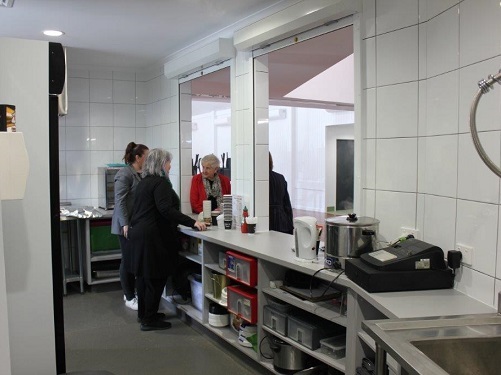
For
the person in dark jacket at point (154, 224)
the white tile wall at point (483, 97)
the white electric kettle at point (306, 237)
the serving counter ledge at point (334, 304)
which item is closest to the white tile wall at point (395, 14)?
the white tile wall at point (483, 97)

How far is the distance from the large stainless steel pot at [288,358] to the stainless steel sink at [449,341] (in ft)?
4.41

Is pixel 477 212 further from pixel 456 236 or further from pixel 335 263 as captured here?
pixel 335 263

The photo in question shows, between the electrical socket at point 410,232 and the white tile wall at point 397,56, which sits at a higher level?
the white tile wall at point 397,56

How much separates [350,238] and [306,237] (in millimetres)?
347

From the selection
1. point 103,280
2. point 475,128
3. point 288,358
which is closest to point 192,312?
point 288,358

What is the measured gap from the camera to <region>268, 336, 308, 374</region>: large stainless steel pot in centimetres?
272

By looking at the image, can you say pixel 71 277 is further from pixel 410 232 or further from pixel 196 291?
pixel 410 232

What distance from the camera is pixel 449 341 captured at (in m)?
1.41

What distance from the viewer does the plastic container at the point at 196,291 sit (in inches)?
149

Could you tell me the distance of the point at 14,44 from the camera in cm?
213

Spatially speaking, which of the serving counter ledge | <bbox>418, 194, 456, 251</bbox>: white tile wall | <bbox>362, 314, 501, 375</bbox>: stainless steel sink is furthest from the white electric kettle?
<bbox>362, 314, 501, 375</bbox>: stainless steel sink

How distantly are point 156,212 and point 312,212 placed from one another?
514cm

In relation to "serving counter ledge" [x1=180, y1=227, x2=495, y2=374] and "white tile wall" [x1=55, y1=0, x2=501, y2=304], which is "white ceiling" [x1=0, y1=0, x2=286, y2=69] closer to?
"white tile wall" [x1=55, y1=0, x2=501, y2=304]

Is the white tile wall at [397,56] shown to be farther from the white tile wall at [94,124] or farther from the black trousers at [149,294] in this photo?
the white tile wall at [94,124]
